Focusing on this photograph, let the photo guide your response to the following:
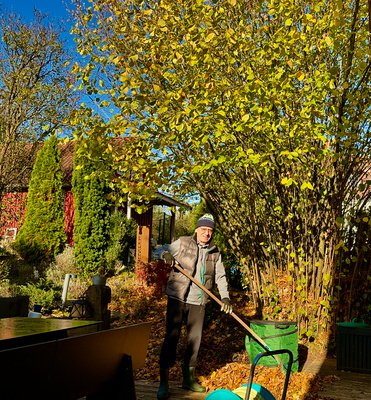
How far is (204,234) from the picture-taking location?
528cm

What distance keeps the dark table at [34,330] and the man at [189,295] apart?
1.70 m

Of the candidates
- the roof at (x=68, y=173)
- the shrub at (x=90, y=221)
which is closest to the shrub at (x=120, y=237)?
the shrub at (x=90, y=221)

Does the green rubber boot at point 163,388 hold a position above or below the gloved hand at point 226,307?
below

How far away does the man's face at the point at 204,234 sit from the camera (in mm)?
5273

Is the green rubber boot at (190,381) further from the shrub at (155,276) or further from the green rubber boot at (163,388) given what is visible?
the shrub at (155,276)

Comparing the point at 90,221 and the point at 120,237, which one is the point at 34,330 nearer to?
the point at 90,221

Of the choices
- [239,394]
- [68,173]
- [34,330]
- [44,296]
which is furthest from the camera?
[68,173]

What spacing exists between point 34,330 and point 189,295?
2478 mm

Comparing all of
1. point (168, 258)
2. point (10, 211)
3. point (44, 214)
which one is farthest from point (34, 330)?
point (44, 214)

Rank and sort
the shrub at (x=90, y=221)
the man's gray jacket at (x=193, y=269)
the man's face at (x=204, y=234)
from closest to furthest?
the man's gray jacket at (x=193, y=269)
the man's face at (x=204, y=234)
the shrub at (x=90, y=221)

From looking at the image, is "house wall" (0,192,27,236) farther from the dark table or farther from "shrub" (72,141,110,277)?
the dark table

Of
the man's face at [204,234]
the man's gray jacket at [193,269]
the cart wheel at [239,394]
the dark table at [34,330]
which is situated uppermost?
the man's face at [204,234]

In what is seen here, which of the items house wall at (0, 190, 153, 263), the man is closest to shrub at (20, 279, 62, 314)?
house wall at (0, 190, 153, 263)

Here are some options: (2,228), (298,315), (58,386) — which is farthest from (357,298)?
(2,228)
